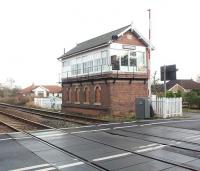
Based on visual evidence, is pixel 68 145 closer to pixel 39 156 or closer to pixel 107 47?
pixel 39 156

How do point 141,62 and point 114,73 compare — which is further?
point 141,62

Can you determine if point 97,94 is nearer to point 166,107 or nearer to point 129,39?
point 129,39

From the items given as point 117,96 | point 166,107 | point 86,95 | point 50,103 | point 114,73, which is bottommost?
point 50,103

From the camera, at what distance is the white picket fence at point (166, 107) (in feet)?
75.5

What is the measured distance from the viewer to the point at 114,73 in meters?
26.9

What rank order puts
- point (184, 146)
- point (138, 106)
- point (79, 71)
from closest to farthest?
point (184, 146), point (138, 106), point (79, 71)

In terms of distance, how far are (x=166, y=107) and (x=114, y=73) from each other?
593 centimetres

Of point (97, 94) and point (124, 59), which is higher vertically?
point (124, 59)

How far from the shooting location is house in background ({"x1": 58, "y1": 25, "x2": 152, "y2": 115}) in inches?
1064

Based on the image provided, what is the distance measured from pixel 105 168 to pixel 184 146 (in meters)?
3.95

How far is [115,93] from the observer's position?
26.8m

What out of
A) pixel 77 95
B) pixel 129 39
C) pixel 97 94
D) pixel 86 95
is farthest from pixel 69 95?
pixel 129 39

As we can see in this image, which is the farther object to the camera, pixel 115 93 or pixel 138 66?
pixel 138 66

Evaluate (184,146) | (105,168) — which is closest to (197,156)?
(184,146)
